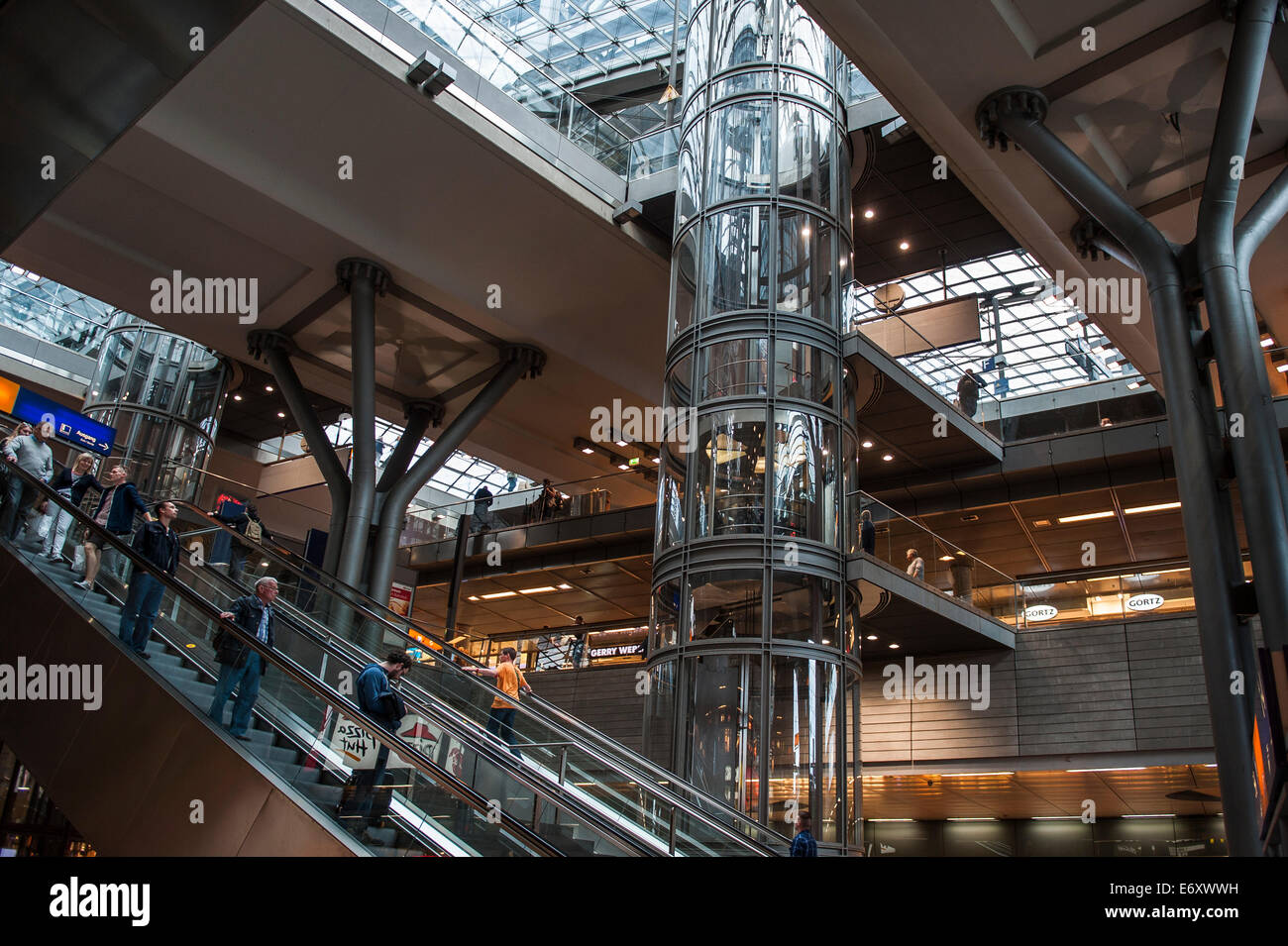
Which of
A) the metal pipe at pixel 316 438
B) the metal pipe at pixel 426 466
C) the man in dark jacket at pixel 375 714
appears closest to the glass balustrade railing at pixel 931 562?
the man in dark jacket at pixel 375 714

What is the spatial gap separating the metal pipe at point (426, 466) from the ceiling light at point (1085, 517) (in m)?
12.8

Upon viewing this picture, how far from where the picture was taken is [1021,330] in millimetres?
31938

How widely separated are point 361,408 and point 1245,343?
15.6 meters

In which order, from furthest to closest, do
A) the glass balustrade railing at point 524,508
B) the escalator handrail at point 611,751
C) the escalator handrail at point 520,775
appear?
the glass balustrade railing at point 524,508 < the escalator handrail at point 611,751 < the escalator handrail at point 520,775

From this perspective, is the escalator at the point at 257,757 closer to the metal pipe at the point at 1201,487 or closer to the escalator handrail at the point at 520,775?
the escalator handrail at the point at 520,775

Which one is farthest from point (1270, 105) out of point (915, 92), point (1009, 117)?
point (915, 92)

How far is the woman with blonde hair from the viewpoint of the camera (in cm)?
964

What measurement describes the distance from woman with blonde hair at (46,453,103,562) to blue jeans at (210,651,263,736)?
366 cm

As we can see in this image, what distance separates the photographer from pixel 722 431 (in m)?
14.4

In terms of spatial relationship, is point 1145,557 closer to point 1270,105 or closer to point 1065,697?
point 1065,697

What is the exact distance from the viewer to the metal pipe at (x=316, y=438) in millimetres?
20203

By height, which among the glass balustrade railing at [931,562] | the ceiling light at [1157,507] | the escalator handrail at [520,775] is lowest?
the escalator handrail at [520,775]

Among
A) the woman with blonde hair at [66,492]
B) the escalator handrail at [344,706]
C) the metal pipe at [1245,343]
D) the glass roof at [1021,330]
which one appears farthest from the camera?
Result: the glass roof at [1021,330]

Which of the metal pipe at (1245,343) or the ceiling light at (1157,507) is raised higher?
the ceiling light at (1157,507)
